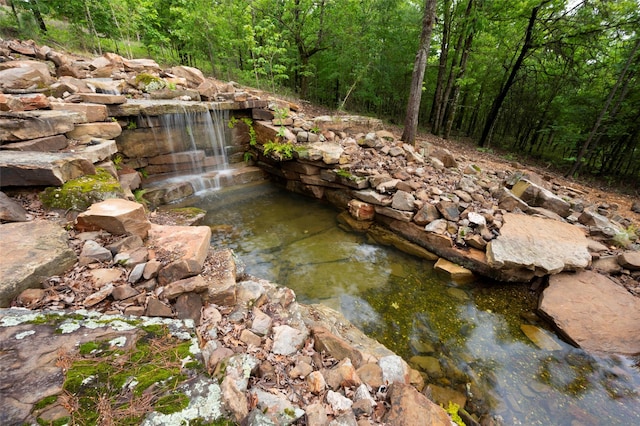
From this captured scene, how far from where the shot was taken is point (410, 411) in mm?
2080

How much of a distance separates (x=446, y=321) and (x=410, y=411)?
246cm

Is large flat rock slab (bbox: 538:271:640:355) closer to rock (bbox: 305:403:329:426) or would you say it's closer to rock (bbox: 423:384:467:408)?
rock (bbox: 423:384:467:408)

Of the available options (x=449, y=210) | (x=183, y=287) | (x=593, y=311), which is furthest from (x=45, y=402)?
(x=593, y=311)

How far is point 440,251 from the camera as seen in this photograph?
5496mm

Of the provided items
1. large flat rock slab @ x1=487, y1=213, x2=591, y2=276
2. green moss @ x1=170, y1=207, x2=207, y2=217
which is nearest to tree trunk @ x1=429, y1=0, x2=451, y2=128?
large flat rock slab @ x1=487, y1=213, x2=591, y2=276

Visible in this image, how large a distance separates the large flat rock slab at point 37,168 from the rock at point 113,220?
0.76 metres

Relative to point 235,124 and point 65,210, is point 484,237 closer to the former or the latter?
point 65,210

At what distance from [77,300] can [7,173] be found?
2165 mm

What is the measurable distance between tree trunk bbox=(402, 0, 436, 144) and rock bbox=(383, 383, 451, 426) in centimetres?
797

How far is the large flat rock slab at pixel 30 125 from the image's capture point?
12.0 feet

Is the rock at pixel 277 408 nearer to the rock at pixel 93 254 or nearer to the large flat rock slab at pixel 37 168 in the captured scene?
the rock at pixel 93 254

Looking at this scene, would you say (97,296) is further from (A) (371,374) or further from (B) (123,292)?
(A) (371,374)

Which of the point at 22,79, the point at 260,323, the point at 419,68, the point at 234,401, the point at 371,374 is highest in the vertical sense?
the point at 419,68

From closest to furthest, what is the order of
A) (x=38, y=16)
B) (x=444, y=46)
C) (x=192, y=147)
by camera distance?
(x=192, y=147) → (x=38, y=16) → (x=444, y=46)
